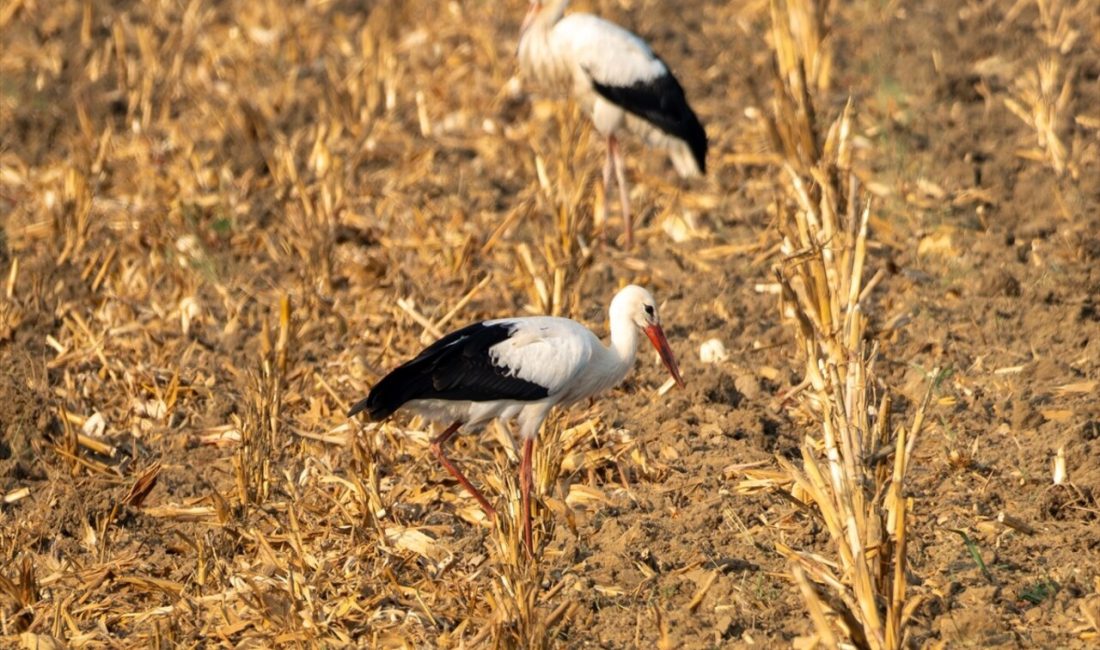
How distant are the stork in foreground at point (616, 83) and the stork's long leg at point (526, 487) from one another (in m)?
3.21

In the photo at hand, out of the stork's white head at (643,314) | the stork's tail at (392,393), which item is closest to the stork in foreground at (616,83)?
the stork's white head at (643,314)

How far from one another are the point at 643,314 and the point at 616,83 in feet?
10.7

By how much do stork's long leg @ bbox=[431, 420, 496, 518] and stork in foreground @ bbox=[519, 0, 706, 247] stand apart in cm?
306

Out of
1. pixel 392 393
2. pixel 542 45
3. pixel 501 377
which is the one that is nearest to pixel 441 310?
pixel 501 377

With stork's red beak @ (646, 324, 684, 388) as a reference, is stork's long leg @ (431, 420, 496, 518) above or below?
below

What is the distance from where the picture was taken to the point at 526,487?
630 cm

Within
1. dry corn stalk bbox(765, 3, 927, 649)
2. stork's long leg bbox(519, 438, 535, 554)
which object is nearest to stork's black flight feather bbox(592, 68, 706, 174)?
dry corn stalk bbox(765, 3, 927, 649)

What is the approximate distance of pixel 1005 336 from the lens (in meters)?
7.75

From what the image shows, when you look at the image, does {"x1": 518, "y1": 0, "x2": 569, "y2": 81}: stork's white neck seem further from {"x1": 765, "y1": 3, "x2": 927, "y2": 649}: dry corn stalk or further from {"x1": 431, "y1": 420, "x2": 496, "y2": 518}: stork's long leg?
{"x1": 765, "y1": 3, "x2": 927, "y2": 649}: dry corn stalk

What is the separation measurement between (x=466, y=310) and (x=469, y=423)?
1740mm

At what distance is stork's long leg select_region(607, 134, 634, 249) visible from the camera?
9.32 meters

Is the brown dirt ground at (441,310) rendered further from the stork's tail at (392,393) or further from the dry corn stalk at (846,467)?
the dry corn stalk at (846,467)

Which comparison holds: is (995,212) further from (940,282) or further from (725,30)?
(725,30)

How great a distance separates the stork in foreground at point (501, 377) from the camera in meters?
6.49
